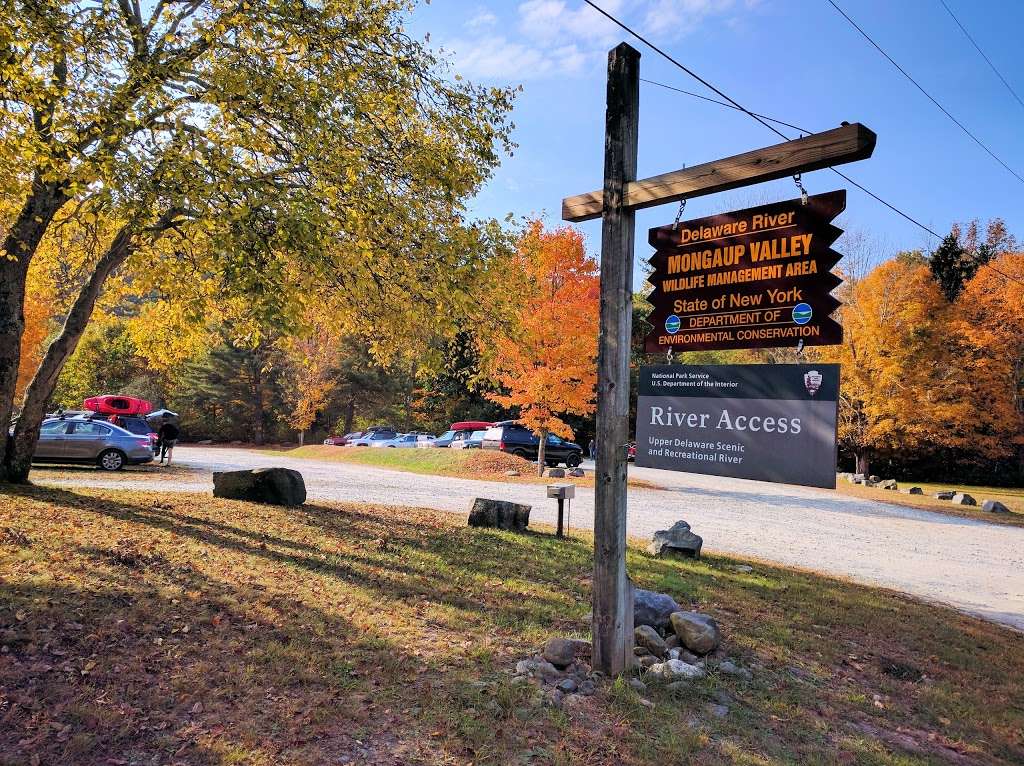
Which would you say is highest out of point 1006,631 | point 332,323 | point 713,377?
point 332,323

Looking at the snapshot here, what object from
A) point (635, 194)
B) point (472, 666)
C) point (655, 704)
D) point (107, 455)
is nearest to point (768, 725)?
point (655, 704)

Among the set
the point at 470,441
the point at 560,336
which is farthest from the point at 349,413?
the point at 560,336

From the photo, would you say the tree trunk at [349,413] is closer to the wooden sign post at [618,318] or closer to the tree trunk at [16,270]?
the tree trunk at [16,270]

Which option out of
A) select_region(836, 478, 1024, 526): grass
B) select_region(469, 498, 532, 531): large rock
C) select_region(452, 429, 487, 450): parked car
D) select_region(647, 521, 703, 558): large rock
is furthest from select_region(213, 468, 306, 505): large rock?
select_region(452, 429, 487, 450): parked car

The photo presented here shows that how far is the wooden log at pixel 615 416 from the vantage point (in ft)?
16.0

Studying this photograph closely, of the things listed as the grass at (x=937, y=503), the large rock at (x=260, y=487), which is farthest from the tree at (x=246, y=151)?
the grass at (x=937, y=503)

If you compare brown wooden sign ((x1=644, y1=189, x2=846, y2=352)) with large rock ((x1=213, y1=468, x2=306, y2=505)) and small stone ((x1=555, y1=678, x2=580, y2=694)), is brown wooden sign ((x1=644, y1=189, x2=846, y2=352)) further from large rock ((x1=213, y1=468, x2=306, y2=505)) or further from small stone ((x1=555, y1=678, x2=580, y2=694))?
large rock ((x1=213, y1=468, x2=306, y2=505))

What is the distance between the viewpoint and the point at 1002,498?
1031 inches

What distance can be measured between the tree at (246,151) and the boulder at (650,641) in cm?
493

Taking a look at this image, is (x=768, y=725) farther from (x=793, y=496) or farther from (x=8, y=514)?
(x=793, y=496)

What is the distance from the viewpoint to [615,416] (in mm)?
4891

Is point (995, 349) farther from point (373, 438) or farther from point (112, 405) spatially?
point (112, 405)

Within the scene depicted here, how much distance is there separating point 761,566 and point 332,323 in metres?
8.19

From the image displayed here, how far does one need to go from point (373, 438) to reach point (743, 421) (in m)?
35.9
